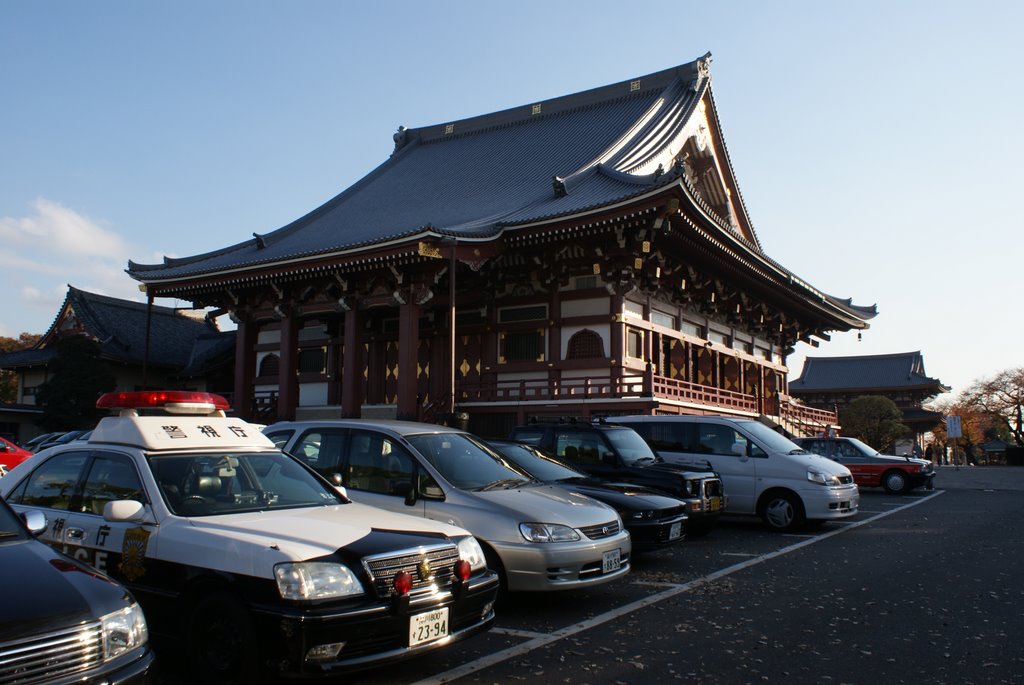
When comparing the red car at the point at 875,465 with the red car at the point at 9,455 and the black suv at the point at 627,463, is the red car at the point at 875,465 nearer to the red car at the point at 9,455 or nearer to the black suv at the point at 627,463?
the black suv at the point at 627,463

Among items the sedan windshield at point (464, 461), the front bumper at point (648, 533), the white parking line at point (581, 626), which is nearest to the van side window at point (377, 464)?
the sedan windshield at point (464, 461)

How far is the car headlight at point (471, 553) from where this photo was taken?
16.9 ft

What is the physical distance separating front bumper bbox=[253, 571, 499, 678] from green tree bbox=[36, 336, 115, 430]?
94.5 feet

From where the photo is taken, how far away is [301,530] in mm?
4785

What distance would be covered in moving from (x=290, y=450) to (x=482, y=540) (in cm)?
247

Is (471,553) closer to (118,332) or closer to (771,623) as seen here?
(771,623)

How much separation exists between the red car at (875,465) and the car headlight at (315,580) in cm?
1827

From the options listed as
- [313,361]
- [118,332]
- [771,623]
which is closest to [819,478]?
[771,623]

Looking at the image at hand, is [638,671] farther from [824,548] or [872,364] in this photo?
[872,364]

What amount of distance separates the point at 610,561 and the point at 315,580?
126 inches

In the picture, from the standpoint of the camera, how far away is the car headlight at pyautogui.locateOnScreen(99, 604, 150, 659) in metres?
3.39

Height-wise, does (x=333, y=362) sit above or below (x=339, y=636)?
above

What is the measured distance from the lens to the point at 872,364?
203 feet

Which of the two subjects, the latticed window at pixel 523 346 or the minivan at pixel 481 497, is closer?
the minivan at pixel 481 497
